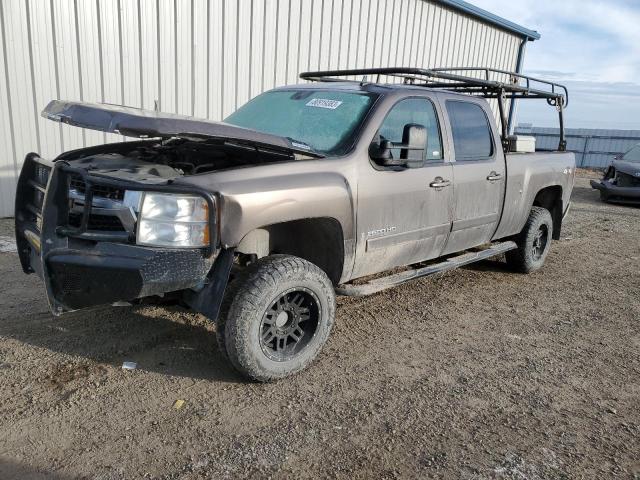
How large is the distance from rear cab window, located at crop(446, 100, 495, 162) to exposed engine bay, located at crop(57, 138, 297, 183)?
177 centimetres

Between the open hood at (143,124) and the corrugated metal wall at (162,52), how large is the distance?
294 cm

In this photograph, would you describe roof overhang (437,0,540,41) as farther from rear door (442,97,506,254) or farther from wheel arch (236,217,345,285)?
wheel arch (236,217,345,285)

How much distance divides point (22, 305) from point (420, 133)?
3.47 metres

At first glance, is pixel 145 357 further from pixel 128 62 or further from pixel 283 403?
pixel 128 62

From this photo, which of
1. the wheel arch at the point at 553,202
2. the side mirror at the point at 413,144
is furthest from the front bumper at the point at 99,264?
the wheel arch at the point at 553,202

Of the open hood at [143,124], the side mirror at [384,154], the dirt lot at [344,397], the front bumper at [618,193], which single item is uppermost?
the open hood at [143,124]

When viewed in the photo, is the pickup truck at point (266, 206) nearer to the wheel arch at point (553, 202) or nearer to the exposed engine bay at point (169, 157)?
the exposed engine bay at point (169, 157)

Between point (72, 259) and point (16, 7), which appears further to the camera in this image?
point (16, 7)

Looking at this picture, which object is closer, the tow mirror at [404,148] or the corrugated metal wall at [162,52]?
the tow mirror at [404,148]

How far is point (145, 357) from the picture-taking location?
3508mm

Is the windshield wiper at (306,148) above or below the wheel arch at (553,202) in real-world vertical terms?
above

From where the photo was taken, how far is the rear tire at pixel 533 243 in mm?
5832

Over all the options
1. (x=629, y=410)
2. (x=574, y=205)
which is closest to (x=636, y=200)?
(x=574, y=205)

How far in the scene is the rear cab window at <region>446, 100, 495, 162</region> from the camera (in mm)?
4523
